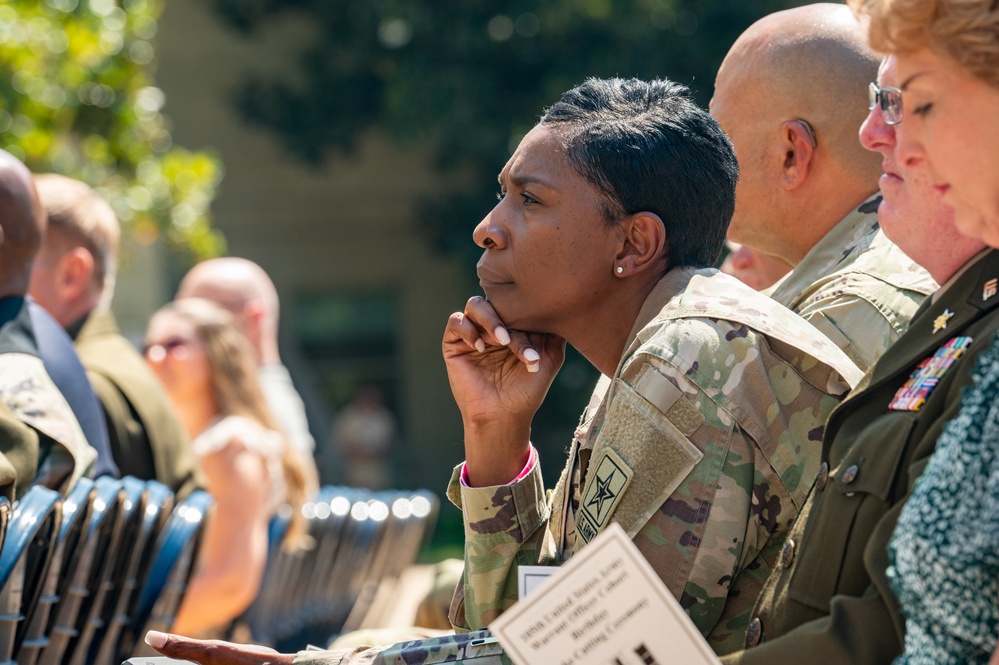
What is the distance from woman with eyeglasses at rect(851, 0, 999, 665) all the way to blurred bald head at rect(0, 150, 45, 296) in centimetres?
263

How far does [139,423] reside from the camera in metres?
4.51

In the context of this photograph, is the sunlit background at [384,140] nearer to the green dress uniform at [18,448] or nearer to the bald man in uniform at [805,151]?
the green dress uniform at [18,448]

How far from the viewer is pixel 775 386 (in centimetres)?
229

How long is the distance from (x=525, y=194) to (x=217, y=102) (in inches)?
812

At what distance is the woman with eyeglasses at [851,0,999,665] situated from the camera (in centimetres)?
154

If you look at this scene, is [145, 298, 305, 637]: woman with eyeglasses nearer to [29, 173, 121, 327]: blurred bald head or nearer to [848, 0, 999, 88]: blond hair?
[29, 173, 121, 327]: blurred bald head

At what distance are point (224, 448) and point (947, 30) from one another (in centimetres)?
435

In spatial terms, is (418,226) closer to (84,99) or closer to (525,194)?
(84,99)

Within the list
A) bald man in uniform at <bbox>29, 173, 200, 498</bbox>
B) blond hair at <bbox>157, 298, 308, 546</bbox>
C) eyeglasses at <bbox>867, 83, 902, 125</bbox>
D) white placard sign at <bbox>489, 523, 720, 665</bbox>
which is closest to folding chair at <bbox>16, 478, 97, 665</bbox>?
bald man in uniform at <bbox>29, 173, 200, 498</bbox>

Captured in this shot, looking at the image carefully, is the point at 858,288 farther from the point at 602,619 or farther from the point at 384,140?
the point at 384,140

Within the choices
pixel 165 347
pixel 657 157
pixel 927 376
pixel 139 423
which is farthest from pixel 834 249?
pixel 165 347

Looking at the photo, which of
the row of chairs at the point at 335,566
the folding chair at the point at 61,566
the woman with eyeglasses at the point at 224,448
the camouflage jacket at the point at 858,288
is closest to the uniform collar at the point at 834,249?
the camouflage jacket at the point at 858,288

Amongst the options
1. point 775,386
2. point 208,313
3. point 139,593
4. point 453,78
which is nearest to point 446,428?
point 453,78

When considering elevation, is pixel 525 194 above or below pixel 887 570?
above
